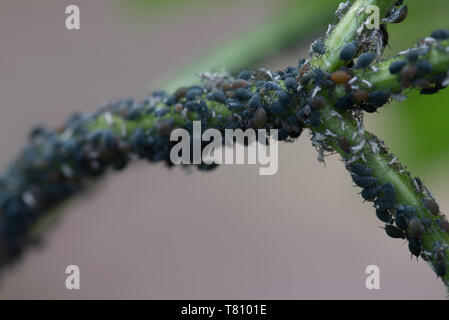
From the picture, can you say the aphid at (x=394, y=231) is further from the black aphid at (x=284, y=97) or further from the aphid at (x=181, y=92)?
the aphid at (x=181, y=92)

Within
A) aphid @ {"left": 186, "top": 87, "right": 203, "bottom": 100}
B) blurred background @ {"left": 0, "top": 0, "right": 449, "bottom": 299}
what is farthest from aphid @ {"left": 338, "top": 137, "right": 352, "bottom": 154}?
blurred background @ {"left": 0, "top": 0, "right": 449, "bottom": 299}

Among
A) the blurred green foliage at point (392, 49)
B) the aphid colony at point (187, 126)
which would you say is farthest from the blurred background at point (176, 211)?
the aphid colony at point (187, 126)

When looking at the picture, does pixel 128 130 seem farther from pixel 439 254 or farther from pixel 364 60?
pixel 439 254

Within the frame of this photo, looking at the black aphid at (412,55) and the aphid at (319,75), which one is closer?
the black aphid at (412,55)

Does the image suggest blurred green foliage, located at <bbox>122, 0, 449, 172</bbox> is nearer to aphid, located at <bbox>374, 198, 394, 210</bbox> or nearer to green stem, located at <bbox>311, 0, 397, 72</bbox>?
green stem, located at <bbox>311, 0, 397, 72</bbox>

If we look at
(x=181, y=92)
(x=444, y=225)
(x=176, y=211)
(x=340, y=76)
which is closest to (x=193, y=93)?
(x=181, y=92)

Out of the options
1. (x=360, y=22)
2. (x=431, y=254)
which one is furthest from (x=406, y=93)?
(x=431, y=254)

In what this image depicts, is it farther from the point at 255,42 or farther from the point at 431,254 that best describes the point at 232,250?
the point at 431,254
